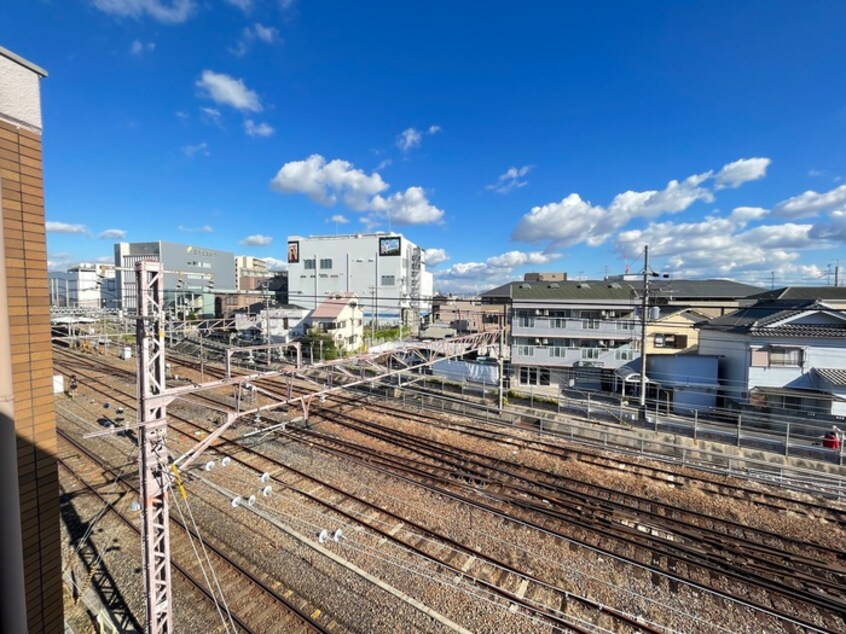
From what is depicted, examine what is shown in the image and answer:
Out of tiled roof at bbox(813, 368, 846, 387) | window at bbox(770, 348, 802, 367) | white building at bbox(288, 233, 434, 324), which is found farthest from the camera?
white building at bbox(288, 233, 434, 324)

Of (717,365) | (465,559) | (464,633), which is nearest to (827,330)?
(717,365)

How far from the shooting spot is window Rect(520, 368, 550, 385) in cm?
2166

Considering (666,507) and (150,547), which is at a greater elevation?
(150,547)

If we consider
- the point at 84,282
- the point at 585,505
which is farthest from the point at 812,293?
the point at 84,282

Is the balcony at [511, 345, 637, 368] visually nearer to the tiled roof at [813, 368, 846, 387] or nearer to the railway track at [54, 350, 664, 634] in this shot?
the tiled roof at [813, 368, 846, 387]

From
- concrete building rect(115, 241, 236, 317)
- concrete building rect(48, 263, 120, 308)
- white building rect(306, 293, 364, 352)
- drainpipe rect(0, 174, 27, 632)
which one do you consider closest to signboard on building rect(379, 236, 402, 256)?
white building rect(306, 293, 364, 352)

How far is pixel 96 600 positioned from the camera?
18.9 feet

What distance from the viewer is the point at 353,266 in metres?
45.6

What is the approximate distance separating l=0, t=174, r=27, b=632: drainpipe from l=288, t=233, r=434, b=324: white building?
41.7m

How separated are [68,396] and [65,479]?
966 cm

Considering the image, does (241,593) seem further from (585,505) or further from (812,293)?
(812,293)

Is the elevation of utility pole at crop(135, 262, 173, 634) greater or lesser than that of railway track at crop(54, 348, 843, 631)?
greater

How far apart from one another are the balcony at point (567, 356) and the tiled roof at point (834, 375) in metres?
6.78

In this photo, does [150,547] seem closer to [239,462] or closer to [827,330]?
[239,462]
